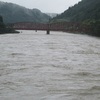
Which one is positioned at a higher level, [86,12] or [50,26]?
[86,12]

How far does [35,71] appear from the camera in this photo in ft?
56.5

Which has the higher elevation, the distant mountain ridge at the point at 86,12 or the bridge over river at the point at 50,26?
the distant mountain ridge at the point at 86,12

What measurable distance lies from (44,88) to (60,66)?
641cm

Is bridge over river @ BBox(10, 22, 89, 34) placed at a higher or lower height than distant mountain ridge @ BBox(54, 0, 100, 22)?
lower

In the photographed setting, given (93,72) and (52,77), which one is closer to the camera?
(52,77)

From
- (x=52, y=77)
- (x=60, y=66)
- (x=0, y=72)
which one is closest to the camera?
(x=52, y=77)

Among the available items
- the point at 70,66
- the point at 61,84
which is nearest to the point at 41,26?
the point at 70,66

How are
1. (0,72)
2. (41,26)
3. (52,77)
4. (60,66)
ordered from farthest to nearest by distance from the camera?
1. (41,26)
2. (60,66)
3. (0,72)
4. (52,77)

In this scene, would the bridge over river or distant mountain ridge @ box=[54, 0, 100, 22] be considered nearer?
the bridge over river

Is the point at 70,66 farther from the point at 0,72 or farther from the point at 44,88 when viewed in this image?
the point at 44,88

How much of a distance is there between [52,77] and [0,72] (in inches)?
134

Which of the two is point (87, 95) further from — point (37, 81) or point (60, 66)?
point (60, 66)

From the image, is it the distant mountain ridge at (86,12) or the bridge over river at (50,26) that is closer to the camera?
the bridge over river at (50,26)

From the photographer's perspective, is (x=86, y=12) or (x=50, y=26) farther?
(x=86, y=12)
